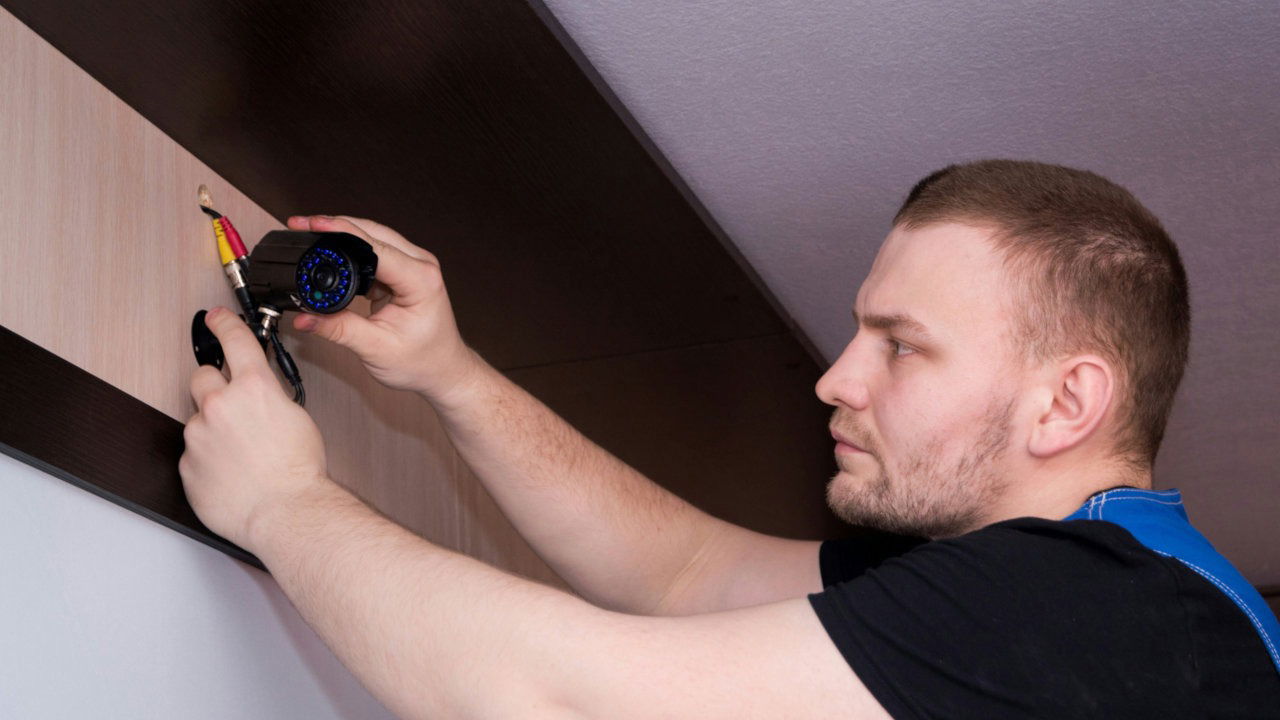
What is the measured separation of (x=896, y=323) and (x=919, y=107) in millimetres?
444

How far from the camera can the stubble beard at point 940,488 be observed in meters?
1.45

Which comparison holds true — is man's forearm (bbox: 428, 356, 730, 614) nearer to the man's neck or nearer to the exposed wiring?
the exposed wiring

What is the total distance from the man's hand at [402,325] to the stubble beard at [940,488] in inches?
21.0

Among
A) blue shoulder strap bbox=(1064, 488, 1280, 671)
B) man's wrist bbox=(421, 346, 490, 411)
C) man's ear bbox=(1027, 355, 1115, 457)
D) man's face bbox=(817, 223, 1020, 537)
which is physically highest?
man's wrist bbox=(421, 346, 490, 411)

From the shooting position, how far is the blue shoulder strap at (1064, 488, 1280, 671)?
120cm

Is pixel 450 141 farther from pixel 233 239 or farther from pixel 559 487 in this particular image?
pixel 559 487

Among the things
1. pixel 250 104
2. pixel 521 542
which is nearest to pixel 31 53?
pixel 250 104

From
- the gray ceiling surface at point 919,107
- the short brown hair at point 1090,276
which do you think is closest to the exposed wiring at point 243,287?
the gray ceiling surface at point 919,107

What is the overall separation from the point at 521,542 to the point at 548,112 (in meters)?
1.13

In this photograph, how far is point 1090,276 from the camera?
1457mm

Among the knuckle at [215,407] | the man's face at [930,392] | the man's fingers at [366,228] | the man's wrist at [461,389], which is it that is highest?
the man's fingers at [366,228]

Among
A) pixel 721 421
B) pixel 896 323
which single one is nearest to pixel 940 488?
pixel 896 323

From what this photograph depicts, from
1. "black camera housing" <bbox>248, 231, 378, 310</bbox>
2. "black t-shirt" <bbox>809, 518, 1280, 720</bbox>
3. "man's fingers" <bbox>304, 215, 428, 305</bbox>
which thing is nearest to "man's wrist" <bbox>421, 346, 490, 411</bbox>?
"man's fingers" <bbox>304, 215, 428, 305</bbox>

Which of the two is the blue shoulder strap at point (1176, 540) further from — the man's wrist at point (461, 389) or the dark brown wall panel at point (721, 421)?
the dark brown wall panel at point (721, 421)
